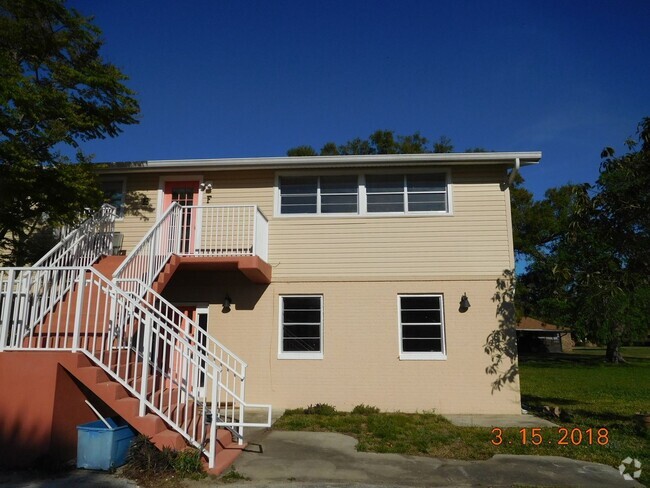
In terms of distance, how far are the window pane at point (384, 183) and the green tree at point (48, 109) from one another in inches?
224

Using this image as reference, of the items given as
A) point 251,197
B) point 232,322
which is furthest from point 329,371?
point 251,197

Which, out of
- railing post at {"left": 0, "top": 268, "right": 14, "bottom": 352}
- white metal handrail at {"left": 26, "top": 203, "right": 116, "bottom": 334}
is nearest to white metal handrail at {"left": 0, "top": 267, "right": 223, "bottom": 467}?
railing post at {"left": 0, "top": 268, "right": 14, "bottom": 352}

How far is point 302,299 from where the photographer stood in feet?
35.8

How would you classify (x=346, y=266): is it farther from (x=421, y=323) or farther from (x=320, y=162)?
(x=320, y=162)

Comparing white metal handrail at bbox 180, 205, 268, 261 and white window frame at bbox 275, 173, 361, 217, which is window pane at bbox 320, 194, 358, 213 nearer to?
white window frame at bbox 275, 173, 361, 217

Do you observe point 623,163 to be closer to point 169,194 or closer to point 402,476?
point 402,476

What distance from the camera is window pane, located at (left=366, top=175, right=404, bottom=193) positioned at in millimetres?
11281

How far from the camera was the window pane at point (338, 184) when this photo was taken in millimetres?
11359

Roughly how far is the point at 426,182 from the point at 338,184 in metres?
2.10

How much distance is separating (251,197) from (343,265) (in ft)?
9.17

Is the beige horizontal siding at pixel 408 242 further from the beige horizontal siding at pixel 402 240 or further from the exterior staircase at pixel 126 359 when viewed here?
the exterior staircase at pixel 126 359

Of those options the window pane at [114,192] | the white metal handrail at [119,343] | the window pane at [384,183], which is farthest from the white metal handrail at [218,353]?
the window pane at [384,183]

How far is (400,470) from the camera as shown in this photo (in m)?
5.96

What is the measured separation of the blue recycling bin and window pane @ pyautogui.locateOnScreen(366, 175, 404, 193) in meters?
7.50
